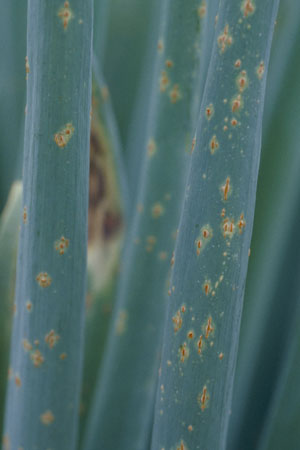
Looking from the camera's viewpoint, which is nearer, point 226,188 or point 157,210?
point 226,188

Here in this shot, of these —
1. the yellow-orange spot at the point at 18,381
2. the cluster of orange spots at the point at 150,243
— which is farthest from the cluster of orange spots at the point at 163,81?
the yellow-orange spot at the point at 18,381

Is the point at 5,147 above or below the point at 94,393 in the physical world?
above

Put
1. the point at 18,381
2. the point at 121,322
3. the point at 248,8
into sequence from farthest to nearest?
the point at 121,322 < the point at 18,381 < the point at 248,8

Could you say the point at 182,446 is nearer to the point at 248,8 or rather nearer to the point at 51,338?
the point at 51,338

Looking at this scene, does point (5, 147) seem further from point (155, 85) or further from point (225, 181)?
point (225, 181)

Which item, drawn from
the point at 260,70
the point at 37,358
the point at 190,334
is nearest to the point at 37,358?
the point at 37,358

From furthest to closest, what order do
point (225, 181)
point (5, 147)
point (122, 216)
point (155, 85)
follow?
1. point (5, 147)
2. point (122, 216)
3. point (155, 85)
4. point (225, 181)

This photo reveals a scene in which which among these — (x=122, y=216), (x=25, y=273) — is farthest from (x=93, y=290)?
(x=25, y=273)

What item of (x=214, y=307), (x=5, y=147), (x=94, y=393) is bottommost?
(x=94, y=393)
